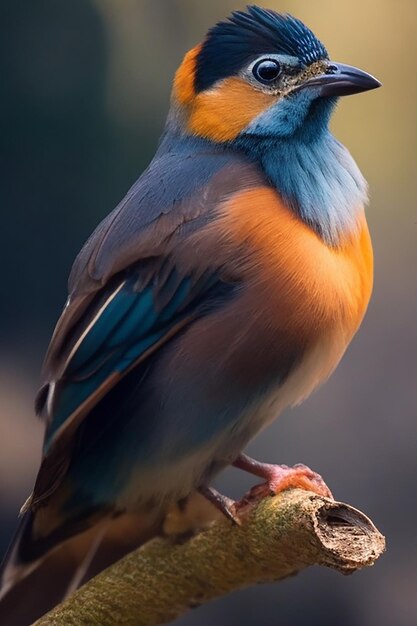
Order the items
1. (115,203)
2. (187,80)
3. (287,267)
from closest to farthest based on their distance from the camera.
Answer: (287,267) < (187,80) < (115,203)

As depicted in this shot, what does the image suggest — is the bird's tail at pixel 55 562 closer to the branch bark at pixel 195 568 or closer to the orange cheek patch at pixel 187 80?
the branch bark at pixel 195 568

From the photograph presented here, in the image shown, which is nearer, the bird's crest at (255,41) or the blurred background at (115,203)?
the bird's crest at (255,41)

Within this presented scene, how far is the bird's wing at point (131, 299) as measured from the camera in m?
0.98

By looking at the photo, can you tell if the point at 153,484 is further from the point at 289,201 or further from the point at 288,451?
the point at 288,451

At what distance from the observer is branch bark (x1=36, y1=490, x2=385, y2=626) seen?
0.93 metres

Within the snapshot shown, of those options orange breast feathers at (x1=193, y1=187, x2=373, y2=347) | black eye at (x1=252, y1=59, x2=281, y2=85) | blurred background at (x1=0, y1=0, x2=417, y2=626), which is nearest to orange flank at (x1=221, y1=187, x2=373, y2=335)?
orange breast feathers at (x1=193, y1=187, x2=373, y2=347)

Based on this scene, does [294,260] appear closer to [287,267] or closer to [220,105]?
[287,267]

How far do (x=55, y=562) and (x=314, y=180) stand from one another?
488 mm

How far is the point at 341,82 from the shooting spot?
3.27 ft

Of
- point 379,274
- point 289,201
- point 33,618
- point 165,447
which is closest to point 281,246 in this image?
point 289,201

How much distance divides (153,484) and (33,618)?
0.65ft

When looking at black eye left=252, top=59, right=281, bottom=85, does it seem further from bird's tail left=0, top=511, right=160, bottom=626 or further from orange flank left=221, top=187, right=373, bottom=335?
bird's tail left=0, top=511, right=160, bottom=626

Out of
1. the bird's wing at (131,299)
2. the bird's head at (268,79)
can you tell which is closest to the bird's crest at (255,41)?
the bird's head at (268,79)

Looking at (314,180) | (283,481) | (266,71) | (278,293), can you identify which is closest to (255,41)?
(266,71)
